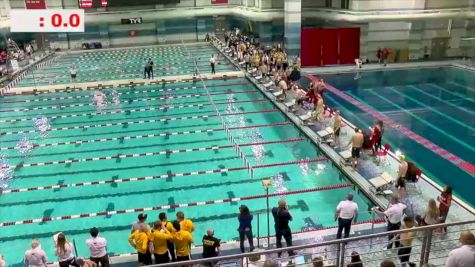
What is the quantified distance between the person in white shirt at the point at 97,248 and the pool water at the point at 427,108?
8.07 meters

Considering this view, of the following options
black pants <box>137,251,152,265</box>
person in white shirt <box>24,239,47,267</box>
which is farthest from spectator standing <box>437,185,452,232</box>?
person in white shirt <box>24,239,47,267</box>

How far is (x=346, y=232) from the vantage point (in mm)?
8062

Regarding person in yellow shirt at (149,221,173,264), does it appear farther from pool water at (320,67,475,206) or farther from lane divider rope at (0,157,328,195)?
pool water at (320,67,475,206)

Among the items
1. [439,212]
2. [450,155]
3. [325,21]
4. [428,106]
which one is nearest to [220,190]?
[439,212]

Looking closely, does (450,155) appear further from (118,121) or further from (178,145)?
(118,121)

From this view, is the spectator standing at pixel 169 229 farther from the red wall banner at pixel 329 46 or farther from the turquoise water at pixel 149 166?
the red wall banner at pixel 329 46

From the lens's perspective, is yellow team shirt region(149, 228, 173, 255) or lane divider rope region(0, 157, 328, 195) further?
lane divider rope region(0, 157, 328, 195)

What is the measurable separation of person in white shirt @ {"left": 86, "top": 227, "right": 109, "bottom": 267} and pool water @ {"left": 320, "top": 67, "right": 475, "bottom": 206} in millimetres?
8073

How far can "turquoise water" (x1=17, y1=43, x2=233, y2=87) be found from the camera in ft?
83.7

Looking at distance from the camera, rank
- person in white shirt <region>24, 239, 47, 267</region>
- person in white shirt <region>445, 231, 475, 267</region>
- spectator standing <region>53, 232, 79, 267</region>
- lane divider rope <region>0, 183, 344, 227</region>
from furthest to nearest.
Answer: lane divider rope <region>0, 183, 344, 227</region>
spectator standing <region>53, 232, 79, 267</region>
person in white shirt <region>24, 239, 47, 267</region>
person in white shirt <region>445, 231, 475, 267</region>

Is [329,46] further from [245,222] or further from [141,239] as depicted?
[141,239]

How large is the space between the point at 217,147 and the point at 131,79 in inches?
465

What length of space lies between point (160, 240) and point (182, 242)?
1.15 feet

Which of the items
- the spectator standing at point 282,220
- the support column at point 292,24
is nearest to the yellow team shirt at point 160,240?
the spectator standing at point 282,220
